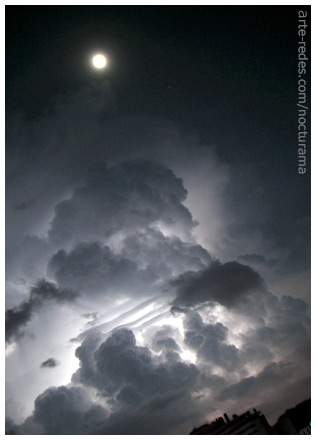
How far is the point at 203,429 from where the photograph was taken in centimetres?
3978

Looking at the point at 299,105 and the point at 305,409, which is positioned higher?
the point at 299,105

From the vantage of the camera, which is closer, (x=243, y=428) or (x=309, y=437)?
(x=309, y=437)

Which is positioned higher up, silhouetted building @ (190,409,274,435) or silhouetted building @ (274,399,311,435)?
silhouetted building @ (190,409,274,435)

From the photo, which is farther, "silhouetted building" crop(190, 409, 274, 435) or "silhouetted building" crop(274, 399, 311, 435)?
"silhouetted building" crop(274, 399, 311, 435)

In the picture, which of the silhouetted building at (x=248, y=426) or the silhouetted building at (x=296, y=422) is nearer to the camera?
the silhouetted building at (x=248, y=426)

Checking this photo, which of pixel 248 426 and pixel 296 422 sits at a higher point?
pixel 248 426

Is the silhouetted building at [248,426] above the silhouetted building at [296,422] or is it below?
above

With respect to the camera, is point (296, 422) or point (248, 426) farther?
point (296, 422)
